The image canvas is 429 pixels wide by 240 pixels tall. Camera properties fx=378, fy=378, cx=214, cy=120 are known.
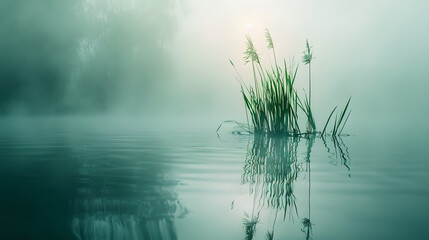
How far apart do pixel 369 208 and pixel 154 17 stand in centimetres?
4766

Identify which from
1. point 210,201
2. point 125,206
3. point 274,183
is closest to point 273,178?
point 274,183

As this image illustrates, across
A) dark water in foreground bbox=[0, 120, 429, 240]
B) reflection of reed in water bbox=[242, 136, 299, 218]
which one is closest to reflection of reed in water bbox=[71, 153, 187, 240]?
dark water in foreground bbox=[0, 120, 429, 240]

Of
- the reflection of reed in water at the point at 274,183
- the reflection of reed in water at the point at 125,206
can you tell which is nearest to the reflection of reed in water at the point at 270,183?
the reflection of reed in water at the point at 274,183

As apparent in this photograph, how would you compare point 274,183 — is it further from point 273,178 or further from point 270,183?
point 273,178

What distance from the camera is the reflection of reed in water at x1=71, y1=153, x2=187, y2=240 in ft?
5.41

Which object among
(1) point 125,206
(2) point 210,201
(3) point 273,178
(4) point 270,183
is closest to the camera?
(1) point 125,206

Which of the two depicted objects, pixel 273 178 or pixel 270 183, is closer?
pixel 270 183

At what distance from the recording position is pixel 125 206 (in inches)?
82.7

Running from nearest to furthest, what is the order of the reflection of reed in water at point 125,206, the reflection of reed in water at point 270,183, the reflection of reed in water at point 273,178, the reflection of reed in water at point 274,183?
the reflection of reed in water at point 125,206
the reflection of reed in water at point 274,183
the reflection of reed in water at point 270,183
the reflection of reed in water at point 273,178

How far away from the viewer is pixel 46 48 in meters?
42.6

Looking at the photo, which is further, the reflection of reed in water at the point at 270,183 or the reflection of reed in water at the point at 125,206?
the reflection of reed in water at the point at 270,183

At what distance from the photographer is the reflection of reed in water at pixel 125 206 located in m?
1.65

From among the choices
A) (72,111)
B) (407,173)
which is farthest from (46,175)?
(72,111)

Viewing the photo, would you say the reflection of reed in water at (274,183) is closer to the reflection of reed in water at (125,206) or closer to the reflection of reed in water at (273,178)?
the reflection of reed in water at (273,178)
